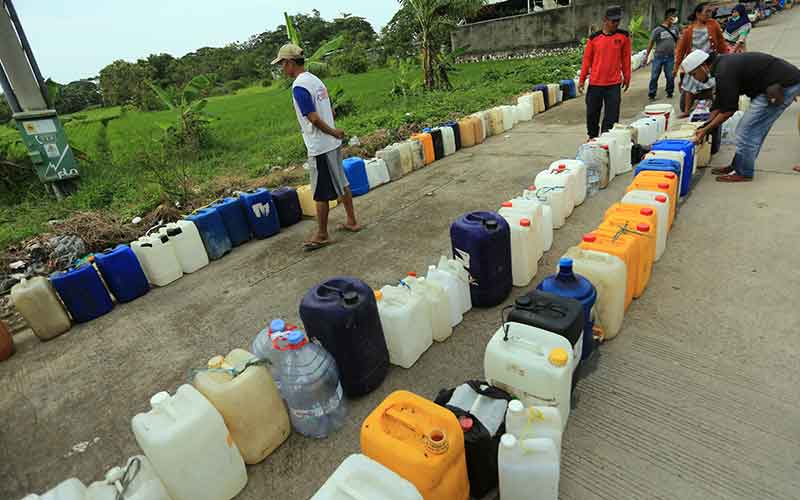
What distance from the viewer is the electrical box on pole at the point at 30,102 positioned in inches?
231

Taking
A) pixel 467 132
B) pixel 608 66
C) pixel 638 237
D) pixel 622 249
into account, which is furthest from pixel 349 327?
pixel 467 132

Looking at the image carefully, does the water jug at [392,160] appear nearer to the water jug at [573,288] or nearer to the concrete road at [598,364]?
the concrete road at [598,364]

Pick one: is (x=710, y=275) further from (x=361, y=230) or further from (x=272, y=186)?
(x=272, y=186)

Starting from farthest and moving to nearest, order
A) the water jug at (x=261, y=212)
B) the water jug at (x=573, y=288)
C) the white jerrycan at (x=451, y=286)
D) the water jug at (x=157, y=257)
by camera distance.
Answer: the water jug at (x=261, y=212), the water jug at (x=157, y=257), the white jerrycan at (x=451, y=286), the water jug at (x=573, y=288)

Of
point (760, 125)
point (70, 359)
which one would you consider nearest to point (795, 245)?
point (760, 125)

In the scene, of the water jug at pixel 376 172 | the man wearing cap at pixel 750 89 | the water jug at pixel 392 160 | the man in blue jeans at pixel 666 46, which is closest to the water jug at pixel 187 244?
the water jug at pixel 376 172

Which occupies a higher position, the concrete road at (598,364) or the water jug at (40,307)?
the water jug at (40,307)

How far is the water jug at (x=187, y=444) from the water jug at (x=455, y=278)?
155 cm

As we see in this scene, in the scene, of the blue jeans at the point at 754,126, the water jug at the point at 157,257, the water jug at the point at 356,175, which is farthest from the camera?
the water jug at the point at 356,175

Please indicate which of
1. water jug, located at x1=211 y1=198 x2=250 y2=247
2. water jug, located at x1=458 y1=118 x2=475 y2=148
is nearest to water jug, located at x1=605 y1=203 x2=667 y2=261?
water jug, located at x1=211 y1=198 x2=250 y2=247

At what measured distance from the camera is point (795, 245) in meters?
3.33

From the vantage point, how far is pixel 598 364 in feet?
8.34

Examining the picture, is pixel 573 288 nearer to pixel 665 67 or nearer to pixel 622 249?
pixel 622 249

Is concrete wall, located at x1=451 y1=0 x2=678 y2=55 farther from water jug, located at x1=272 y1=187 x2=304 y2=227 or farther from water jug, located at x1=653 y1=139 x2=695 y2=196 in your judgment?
water jug, located at x1=653 y1=139 x2=695 y2=196
